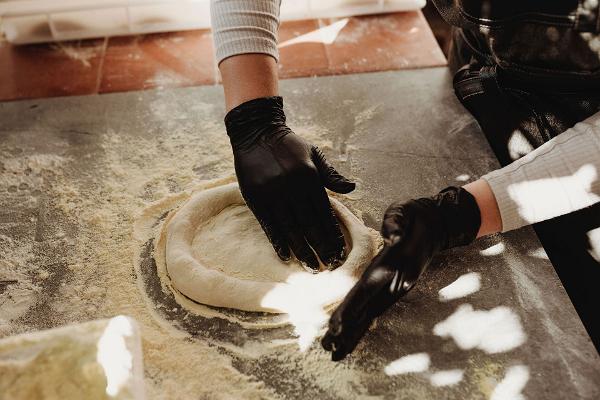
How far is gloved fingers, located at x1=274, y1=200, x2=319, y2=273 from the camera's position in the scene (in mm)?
1489

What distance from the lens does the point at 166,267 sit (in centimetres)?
156

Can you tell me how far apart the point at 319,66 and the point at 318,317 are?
4.12ft

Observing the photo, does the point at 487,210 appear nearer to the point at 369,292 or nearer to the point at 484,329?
the point at 484,329

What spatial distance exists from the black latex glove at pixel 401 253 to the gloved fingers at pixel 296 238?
20cm

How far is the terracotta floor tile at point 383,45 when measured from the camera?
2322 millimetres

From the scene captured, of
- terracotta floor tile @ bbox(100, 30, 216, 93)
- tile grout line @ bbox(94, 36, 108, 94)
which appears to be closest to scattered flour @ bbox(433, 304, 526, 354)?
terracotta floor tile @ bbox(100, 30, 216, 93)

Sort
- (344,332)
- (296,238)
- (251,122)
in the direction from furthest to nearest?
1. (251,122)
2. (296,238)
3. (344,332)

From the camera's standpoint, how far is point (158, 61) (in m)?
2.38

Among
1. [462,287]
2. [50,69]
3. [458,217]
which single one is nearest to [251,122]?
[458,217]

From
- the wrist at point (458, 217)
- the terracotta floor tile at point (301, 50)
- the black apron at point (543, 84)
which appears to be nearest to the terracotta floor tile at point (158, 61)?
the terracotta floor tile at point (301, 50)

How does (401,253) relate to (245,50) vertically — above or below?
below

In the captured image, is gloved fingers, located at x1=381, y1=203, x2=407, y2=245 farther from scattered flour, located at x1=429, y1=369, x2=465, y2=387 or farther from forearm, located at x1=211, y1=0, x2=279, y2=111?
forearm, located at x1=211, y1=0, x2=279, y2=111

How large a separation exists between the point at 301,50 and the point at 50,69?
3.55 feet

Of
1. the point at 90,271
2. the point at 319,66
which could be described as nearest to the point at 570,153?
the point at 319,66
